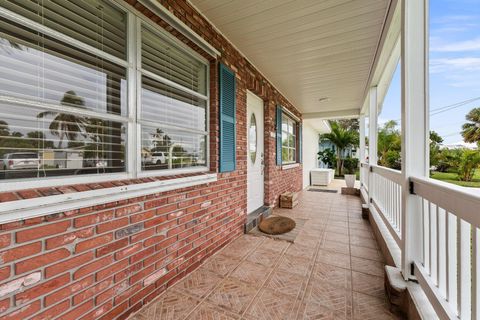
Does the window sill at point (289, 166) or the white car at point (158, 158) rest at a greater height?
the white car at point (158, 158)

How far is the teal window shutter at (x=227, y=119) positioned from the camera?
9.41ft

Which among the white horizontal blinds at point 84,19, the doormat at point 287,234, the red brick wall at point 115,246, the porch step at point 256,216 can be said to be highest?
the white horizontal blinds at point 84,19

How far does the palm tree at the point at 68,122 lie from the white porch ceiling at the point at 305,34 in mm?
1618

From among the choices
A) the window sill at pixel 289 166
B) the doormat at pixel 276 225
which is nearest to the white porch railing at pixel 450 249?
the doormat at pixel 276 225

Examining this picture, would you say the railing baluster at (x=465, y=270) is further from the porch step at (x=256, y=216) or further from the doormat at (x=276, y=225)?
the porch step at (x=256, y=216)

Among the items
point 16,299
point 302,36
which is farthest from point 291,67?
point 16,299

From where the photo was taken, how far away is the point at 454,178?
4.09ft

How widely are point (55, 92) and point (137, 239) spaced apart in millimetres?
1210

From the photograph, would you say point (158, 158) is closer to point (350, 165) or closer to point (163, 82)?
point (163, 82)

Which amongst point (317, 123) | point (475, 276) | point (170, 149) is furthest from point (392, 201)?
point (317, 123)

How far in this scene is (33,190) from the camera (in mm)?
1229

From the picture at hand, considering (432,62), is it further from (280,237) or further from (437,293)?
(280,237)

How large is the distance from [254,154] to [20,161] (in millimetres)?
3399

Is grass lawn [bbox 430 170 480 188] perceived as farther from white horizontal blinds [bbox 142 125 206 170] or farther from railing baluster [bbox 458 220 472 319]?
white horizontal blinds [bbox 142 125 206 170]
